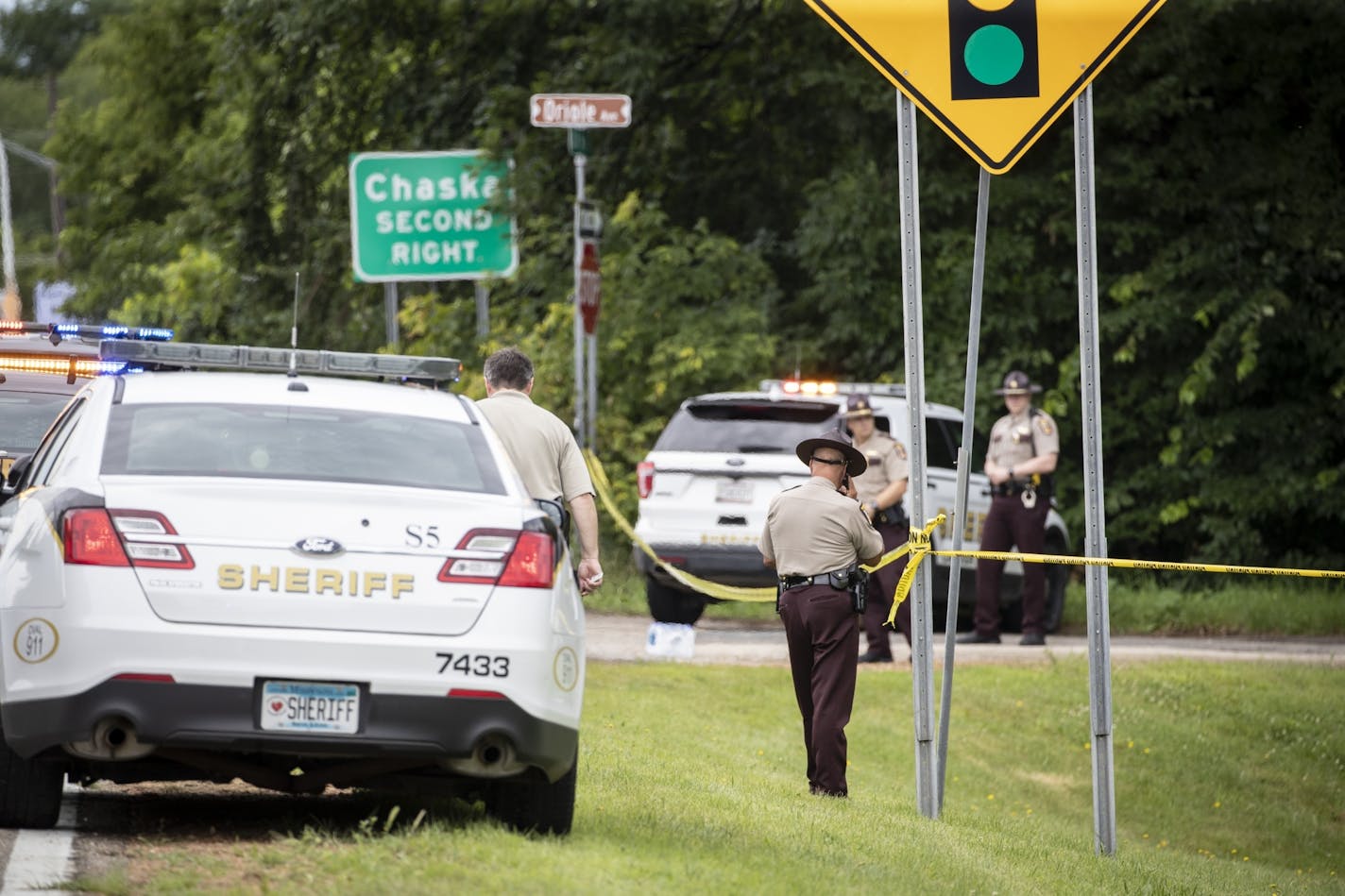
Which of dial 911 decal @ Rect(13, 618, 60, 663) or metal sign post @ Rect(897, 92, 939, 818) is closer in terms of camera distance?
dial 911 decal @ Rect(13, 618, 60, 663)

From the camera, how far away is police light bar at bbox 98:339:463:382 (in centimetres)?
785

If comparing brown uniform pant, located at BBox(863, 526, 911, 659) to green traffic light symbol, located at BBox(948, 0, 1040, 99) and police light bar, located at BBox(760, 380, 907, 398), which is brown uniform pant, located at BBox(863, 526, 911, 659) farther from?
green traffic light symbol, located at BBox(948, 0, 1040, 99)

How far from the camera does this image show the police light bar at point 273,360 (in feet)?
25.8

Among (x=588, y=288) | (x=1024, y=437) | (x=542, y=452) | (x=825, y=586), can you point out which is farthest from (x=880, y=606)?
(x=542, y=452)

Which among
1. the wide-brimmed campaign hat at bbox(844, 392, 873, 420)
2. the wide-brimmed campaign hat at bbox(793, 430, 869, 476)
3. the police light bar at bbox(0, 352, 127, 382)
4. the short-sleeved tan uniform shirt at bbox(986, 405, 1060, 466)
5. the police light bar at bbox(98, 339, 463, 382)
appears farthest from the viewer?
the short-sleeved tan uniform shirt at bbox(986, 405, 1060, 466)

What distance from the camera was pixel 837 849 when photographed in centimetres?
780

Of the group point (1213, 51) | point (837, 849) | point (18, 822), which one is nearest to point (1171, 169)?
point (1213, 51)

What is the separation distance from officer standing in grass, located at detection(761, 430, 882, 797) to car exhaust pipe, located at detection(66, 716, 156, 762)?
140 inches

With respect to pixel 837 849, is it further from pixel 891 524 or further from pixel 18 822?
pixel 891 524

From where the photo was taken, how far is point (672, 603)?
664 inches

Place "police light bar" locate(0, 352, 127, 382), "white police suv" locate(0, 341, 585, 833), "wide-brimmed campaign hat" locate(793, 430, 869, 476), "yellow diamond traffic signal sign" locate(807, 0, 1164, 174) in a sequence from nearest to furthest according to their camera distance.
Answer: "white police suv" locate(0, 341, 585, 833)
"yellow diamond traffic signal sign" locate(807, 0, 1164, 174)
"wide-brimmed campaign hat" locate(793, 430, 869, 476)
"police light bar" locate(0, 352, 127, 382)

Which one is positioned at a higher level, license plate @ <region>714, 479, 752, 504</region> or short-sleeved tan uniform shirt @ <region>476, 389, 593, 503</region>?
short-sleeved tan uniform shirt @ <region>476, 389, 593, 503</region>

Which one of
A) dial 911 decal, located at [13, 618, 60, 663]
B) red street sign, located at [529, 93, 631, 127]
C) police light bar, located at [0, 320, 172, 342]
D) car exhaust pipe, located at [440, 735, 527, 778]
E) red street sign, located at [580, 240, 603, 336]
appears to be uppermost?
red street sign, located at [529, 93, 631, 127]

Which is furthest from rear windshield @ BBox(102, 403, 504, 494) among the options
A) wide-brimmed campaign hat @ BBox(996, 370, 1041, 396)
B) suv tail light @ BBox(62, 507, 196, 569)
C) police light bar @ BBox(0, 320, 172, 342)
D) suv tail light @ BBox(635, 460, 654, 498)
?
wide-brimmed campaign hat @ BBox(996, 370, 1041, 396)
